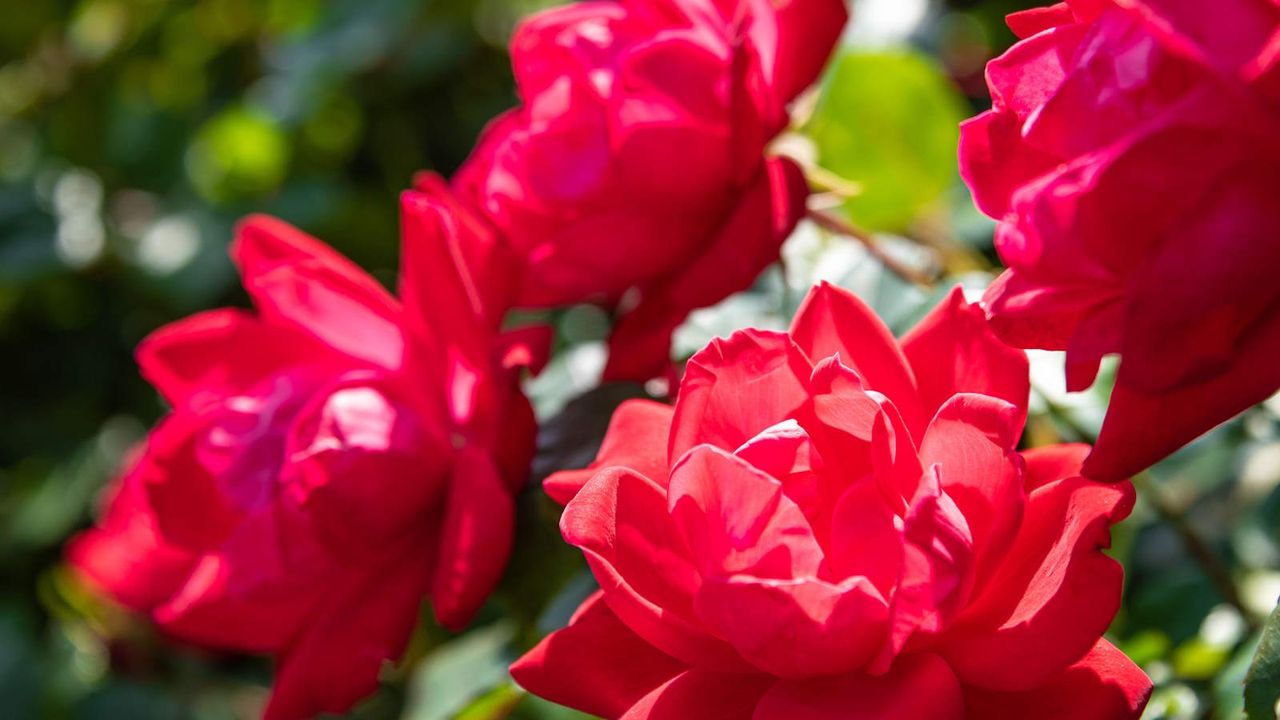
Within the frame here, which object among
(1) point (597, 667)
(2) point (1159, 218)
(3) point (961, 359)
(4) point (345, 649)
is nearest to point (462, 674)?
(4) point (345, 649)

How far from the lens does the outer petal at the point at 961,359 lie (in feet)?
1.40

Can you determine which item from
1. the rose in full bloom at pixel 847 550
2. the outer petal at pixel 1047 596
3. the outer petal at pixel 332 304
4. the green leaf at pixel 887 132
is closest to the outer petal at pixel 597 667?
the rose in full bloom at pixel 847 550

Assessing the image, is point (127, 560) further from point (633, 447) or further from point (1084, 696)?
point (1084, 696)

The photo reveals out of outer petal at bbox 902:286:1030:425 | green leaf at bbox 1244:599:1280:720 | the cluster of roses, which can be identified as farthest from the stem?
green leaf at bbox 1244:599:1280:720

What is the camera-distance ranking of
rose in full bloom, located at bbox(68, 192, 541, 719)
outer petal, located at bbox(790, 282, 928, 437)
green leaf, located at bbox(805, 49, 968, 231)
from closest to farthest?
outer petal, located at bbox(790, 282, 928, 437) → rose in full bloom, located at bbox(68, 192, 541, 719) → green leaf, located at bbox(805, 49, 968, 231)

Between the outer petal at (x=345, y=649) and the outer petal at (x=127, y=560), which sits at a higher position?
the outer petal at (x=345, y=649)

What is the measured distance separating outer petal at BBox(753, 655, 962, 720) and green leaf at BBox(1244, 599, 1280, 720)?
9cm

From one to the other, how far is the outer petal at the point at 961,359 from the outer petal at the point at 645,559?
4.1 inches

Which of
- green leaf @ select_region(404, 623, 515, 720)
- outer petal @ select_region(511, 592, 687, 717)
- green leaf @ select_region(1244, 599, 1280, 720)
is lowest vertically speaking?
green leaf @ select_region(404, 623, 515, 720)

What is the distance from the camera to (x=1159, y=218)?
1.12ft

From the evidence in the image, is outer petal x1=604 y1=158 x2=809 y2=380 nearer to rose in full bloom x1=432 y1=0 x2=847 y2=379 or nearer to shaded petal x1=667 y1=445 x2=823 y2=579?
rose in full bloom x1=432 y1=0 x2=847 y2=379

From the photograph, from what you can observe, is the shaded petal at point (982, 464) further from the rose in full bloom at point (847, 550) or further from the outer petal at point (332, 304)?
the outer petal at point (332, 304)

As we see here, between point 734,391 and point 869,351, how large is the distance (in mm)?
53

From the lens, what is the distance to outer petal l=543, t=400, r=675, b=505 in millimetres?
448
